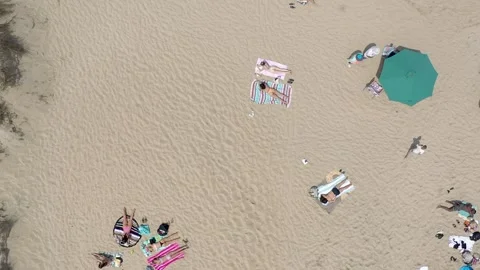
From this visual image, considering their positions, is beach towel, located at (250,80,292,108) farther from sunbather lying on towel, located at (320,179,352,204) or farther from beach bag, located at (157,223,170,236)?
beach bag, located at (157,223,170,236)

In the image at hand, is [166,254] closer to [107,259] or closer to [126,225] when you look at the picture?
[126,225]

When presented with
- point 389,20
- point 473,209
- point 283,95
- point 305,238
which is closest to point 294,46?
point 283,95

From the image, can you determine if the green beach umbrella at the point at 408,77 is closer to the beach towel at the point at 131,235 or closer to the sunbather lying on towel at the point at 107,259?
the beach towel at the point at 131,235

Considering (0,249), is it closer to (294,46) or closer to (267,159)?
(267,159)

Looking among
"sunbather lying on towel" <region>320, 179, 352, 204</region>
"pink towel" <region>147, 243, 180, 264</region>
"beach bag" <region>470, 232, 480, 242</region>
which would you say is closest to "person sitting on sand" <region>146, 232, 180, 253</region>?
"pink towel" <region>147, 243, 180, 264</region>

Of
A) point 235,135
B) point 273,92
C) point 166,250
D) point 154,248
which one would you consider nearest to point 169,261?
point 166,250

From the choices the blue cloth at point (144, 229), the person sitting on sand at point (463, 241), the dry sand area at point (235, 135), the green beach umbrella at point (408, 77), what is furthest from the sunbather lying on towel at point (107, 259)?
the person sitting on sand at point (463, 241)
